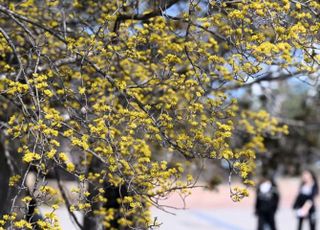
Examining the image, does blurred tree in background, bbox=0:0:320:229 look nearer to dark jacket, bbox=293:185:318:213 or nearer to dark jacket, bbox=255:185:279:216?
dark jacket, bbox=255:185:279:216

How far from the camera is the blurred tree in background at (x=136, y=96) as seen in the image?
15.6ft

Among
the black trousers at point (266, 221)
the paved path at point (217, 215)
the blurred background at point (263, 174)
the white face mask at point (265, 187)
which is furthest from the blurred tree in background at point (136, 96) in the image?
the paved path at point (217, 215)

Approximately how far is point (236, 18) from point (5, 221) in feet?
7.06

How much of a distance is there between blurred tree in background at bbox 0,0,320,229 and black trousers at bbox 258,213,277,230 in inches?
241

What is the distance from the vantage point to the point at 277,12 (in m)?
4.85

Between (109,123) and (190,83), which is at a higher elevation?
(190,83)

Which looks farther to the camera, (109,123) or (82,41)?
(82,41)

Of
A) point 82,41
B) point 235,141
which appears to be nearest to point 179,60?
point 82,41

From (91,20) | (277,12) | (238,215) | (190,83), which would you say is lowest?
(190,83)

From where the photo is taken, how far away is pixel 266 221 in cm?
1234

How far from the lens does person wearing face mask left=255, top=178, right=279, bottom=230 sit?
12156 mm

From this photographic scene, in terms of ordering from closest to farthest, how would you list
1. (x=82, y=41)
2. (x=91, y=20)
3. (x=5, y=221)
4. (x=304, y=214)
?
1. (x=5, y=221)
2. (x=82, y=41)
3. (x=91, y=20)
4. (x=304, y=214)

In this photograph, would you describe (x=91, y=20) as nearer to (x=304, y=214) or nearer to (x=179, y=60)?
(x=179, y=60)

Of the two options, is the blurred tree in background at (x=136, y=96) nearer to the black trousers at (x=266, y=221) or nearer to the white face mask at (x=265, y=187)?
the white face mask at (x=265, y=187)
